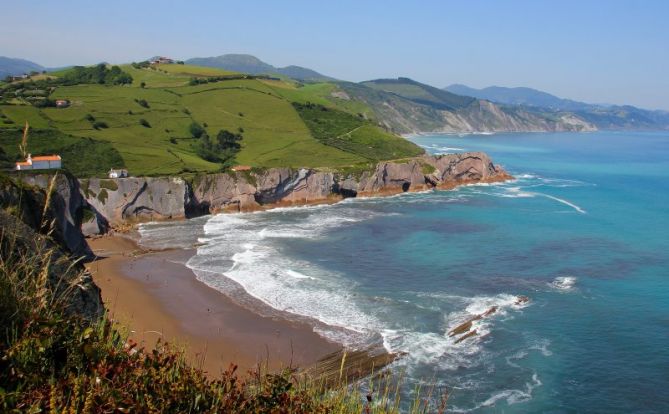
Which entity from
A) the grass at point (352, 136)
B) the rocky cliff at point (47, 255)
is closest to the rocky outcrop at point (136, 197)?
the grass at point (352, 136)

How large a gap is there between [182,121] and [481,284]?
60266mm

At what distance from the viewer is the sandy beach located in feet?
81.3

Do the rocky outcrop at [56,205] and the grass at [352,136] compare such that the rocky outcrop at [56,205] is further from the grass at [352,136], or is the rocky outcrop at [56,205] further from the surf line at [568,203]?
the surf line at [568,203]

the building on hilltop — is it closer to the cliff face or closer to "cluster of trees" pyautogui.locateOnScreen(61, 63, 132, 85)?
the cliff face

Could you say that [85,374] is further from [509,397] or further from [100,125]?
[100,125]

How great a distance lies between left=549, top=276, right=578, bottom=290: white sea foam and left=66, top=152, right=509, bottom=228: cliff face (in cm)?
3561

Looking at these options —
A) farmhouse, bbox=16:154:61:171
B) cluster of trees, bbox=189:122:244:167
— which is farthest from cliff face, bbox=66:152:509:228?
cluster of trees, bbox=189:122:244:167

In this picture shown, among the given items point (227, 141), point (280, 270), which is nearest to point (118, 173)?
point (227, 141)

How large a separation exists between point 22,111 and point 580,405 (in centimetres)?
6946

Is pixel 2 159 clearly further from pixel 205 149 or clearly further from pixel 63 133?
pixel 205 149

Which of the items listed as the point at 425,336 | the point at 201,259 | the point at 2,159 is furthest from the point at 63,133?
the point at 425,336

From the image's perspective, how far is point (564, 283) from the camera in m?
35.4

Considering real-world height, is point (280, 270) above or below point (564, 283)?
below

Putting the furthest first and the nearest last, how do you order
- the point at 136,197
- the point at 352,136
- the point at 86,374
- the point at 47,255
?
the point at 352,136 → the point at 136,197 → the point at 47,255 → the point at 86,374
